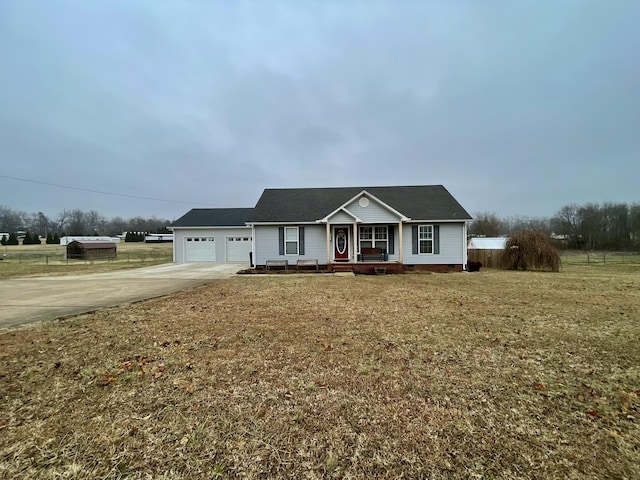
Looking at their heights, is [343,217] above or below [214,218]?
below

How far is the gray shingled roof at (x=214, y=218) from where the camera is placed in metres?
23.5

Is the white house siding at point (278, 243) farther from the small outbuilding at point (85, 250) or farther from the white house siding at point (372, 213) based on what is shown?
the small outbuilding at point (85, 250)

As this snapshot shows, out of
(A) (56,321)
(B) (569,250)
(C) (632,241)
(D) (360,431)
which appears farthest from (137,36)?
(C) (632,241)

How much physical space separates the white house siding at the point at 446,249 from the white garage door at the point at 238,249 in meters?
12.5

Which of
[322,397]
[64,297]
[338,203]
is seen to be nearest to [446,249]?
[338,203]

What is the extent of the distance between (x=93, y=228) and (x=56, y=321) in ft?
346

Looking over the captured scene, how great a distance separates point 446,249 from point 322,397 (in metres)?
15.4

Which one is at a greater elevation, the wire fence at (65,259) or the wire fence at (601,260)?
the wire fence at (65,259)

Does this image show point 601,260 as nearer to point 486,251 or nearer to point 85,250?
point 486,251

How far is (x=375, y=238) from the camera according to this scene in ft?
56.5

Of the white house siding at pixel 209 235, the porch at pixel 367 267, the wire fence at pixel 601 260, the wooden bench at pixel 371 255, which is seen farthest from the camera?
the wire fence at pixel 601 260

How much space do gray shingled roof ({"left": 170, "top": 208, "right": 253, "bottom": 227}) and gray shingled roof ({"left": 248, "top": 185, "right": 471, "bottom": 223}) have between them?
4.73 meters

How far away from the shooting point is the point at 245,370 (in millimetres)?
3881

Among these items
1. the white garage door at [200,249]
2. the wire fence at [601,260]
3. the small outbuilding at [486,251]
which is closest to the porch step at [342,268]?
the small outbuilding at [486,251]
